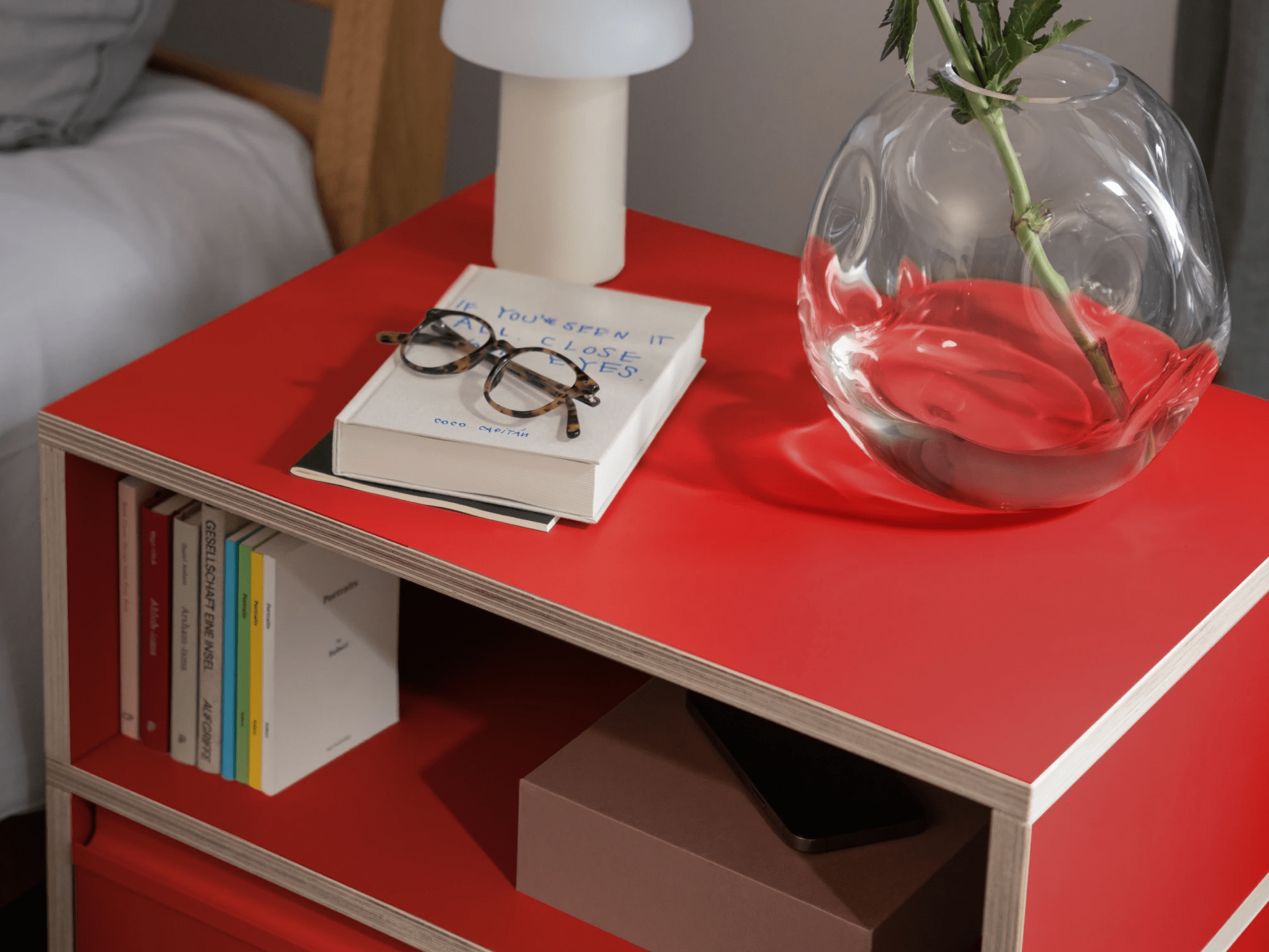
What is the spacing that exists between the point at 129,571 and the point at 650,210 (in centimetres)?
82

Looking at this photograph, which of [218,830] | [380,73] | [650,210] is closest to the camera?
[218,830]

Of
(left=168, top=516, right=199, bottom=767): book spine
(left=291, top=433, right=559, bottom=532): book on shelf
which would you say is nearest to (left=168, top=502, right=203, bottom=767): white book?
(left=168, top=516, right=199, bottom=767): book spine

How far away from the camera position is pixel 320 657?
85cm

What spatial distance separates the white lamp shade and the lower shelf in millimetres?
392

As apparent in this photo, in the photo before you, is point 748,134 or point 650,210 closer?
point 748,134

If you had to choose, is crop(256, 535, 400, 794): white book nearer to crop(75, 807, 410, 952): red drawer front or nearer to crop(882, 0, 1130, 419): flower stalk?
crop(75, 807, 410, 952): red drawer front

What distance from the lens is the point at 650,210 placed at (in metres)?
→ 1.52

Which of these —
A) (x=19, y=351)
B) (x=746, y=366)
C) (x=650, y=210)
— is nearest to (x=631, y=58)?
(x=746, y=366)

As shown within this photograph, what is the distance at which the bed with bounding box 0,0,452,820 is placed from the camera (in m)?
0.98

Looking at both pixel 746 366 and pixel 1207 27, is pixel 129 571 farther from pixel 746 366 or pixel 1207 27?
pixel 1207 27

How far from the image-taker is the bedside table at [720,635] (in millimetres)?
606

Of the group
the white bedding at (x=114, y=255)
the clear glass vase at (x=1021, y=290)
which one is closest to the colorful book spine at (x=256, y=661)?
the white bedding at (x=114, y=255)

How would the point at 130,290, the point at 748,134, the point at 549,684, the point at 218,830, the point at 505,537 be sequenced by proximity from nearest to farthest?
the point at 505,537 → the point at 218,830 → the point at 549,684 → the point at 130,290 → the point at 748,134

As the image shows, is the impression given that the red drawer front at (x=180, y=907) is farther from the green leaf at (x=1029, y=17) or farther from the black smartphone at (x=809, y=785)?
the green leaf at (x=1029, y=17)
